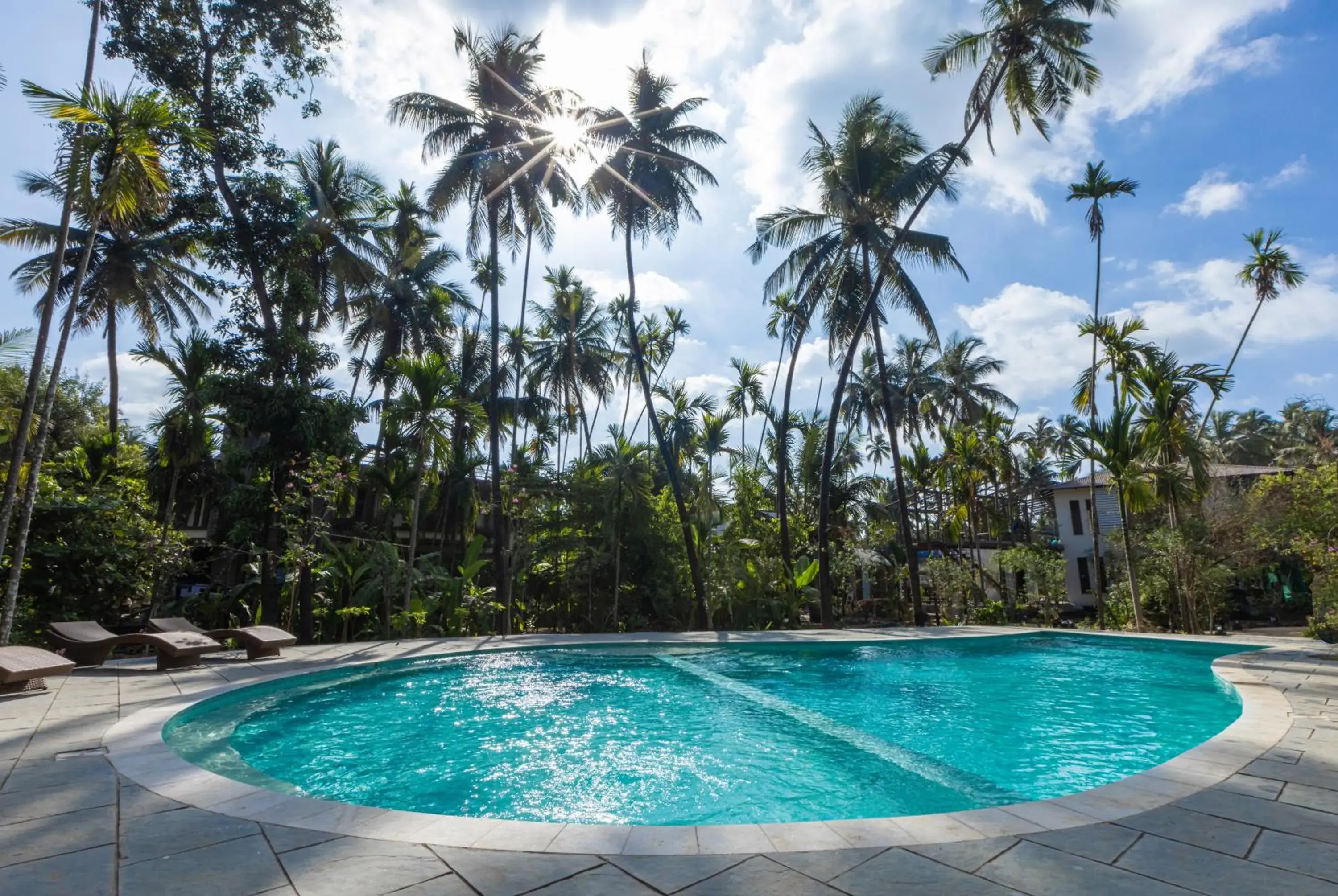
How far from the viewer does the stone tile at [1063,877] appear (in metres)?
2.46

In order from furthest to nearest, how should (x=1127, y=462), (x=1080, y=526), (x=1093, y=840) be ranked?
(x=1080, y=526) → (x=1127, y=462) → (x=1093, y=840)

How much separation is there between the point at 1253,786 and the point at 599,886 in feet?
12.7

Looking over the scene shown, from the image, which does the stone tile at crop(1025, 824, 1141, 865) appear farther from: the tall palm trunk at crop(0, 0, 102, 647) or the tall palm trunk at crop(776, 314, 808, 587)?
the tall palm trunk at crop(776, 314, 808, 587)

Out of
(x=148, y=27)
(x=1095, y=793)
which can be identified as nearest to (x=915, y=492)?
(x=1095, y=793)

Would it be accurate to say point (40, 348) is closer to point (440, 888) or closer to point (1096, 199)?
point (440, 888)

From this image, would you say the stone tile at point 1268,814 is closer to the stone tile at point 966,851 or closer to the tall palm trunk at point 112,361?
the stone tile at point 966,851

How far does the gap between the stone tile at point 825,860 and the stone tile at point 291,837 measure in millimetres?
2047

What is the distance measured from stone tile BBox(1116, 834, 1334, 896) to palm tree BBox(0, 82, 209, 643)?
1191 centimetres

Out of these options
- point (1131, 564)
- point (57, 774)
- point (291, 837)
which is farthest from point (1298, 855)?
point (1131, 564)

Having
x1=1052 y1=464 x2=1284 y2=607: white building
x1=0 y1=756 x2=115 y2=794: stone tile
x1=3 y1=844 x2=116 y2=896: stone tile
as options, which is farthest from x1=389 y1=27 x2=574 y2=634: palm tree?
x1=1052 y1=464 x2=1284 y2=607: white building

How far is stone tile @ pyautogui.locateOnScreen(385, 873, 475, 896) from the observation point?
2453 mm

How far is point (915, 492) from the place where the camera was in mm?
30297

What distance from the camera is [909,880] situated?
256 cm

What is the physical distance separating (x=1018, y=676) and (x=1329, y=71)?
9.03m
